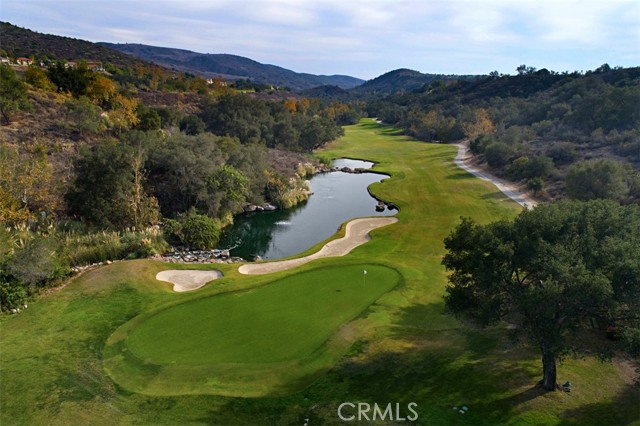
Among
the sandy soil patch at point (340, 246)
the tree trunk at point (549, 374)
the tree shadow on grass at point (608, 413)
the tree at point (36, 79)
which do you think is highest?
the tree at point (36, 79)

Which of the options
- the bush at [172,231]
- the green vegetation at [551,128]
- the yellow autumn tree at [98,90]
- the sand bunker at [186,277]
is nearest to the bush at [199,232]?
the bush at [172,231]

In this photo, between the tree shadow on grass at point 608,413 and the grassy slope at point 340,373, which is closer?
the tree shadow on grass at point 608,413

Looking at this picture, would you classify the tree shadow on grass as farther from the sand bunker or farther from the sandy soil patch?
the sand bunker

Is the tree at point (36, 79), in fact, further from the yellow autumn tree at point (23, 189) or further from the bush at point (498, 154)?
the bush at point (498, 154)

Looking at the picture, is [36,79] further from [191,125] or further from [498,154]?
[498,154]

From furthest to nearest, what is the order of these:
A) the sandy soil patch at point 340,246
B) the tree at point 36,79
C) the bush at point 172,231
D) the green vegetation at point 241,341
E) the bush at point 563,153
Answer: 1. the tree at point 36,79
2. the bush at point 563,153
3. the bush at point 172,231
4. the sandy soil patch at point 340,246
5. the green vegetation at point 241,341

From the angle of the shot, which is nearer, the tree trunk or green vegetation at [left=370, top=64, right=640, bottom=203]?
the tree trunk

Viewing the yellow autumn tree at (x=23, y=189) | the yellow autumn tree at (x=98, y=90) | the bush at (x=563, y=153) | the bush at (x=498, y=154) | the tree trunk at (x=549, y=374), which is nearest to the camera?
the tree trunk at (x=549, y=374)

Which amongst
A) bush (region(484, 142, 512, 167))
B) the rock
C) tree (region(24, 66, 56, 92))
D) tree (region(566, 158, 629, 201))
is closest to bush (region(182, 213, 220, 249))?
the rock
